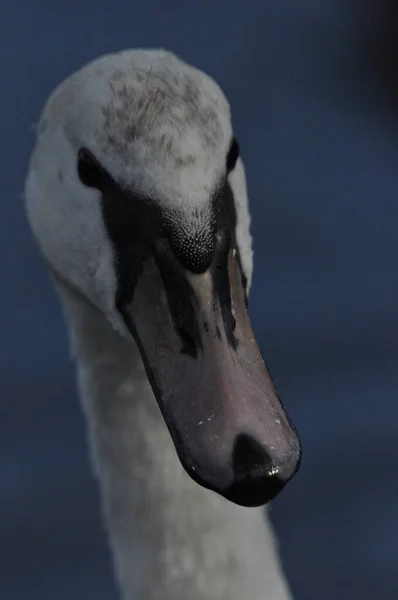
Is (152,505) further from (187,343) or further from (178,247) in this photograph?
(178,247)

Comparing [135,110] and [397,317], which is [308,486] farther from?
[135,110]

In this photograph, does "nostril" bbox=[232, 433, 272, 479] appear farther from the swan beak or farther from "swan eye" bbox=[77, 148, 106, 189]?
"swan eye" bbox=[77, 148, 106, 189]

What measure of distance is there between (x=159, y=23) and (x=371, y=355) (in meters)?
2.07

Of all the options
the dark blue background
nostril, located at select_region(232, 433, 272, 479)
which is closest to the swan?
nostril, located at select_region(232, 433, 272, 479)

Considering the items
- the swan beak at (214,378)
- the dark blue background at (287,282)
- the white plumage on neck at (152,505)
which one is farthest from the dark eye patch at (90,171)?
the dark blue background at (287,282)

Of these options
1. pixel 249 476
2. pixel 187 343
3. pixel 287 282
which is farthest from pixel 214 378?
pixel 287 282

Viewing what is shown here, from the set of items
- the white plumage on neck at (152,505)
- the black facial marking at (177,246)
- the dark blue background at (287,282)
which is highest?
the black facial marking at (177,246)

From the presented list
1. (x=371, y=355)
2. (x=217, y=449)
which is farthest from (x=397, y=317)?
(x=217, y=449)

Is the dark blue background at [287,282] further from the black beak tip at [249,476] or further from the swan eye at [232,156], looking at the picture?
the black beak tip at [249,476]

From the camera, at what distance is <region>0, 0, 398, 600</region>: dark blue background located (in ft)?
16.6

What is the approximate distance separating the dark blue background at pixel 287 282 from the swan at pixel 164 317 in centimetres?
153

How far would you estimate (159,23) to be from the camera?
6.80 m

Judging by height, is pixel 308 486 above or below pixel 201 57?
below

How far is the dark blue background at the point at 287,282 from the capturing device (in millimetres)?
5047
